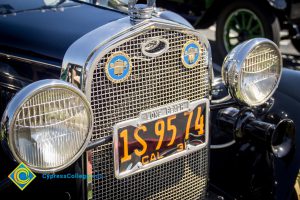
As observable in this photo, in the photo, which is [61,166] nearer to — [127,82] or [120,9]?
[127,82]

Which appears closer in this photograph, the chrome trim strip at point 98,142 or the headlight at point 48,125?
the headlight at point 48,125

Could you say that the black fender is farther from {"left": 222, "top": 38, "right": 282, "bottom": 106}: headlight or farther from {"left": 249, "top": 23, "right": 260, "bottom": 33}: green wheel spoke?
{"left": 249, "top": 23, "right": 260, "bottom": 33}: green wheel spoke

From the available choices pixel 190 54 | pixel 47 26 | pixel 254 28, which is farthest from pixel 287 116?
pixel 254 28

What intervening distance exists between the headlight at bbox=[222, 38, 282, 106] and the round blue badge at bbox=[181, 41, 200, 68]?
0.53 ft

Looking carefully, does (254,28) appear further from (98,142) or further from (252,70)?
(98,142)

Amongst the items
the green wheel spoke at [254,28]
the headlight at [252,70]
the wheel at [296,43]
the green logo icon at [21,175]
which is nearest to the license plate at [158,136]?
the headlight at [252,70]

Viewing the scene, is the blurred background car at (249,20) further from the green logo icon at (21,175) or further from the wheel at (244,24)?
the green logo icon at (21,175)

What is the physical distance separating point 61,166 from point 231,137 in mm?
1101

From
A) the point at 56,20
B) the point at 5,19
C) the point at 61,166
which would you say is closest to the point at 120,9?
the point at 56,20

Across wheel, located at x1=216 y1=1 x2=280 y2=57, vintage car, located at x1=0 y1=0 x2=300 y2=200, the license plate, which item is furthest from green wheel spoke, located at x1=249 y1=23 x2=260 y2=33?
the license plate

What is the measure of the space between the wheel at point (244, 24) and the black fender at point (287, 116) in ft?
8.86

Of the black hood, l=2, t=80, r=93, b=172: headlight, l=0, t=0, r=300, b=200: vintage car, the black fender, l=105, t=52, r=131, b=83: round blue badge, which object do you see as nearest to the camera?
l=2, t=80, r=93, b=172: headlight

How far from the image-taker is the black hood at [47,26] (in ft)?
6.01

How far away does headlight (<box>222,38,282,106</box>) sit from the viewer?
1971mm
